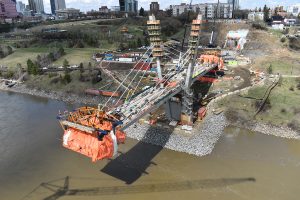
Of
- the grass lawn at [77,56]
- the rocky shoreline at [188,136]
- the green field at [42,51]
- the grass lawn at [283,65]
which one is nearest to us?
the rocky shoreline at [188,136]

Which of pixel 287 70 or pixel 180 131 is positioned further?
pixel 287 70

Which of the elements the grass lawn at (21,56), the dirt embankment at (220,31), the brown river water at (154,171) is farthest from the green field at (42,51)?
the brown river water at (154,171)

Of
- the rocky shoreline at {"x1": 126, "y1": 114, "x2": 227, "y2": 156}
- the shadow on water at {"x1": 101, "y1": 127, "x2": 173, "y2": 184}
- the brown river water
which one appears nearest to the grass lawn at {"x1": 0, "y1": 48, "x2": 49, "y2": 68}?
the brown river water

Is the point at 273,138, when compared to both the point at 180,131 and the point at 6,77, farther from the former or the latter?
the point at 6,77

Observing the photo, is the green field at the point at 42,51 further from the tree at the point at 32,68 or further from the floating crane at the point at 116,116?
the floating crane at the point at 116,116

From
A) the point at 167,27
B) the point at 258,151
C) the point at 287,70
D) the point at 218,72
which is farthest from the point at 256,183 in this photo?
the point at 167,27

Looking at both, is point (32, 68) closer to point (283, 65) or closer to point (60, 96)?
point (60, 96)

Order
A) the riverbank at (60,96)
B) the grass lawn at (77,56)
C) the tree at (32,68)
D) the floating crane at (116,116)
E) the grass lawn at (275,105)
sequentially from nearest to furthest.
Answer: the floating crane at (116,116) < the grass lawn at (275,105) < the riverbank at (60,96) < the tree at (32,68) < the grass lawn at (77,56)

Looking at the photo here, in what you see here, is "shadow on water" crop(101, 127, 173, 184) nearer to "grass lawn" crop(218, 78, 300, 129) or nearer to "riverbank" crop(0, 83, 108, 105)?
"grass lawn" crop(218, 78, 300, 129)
